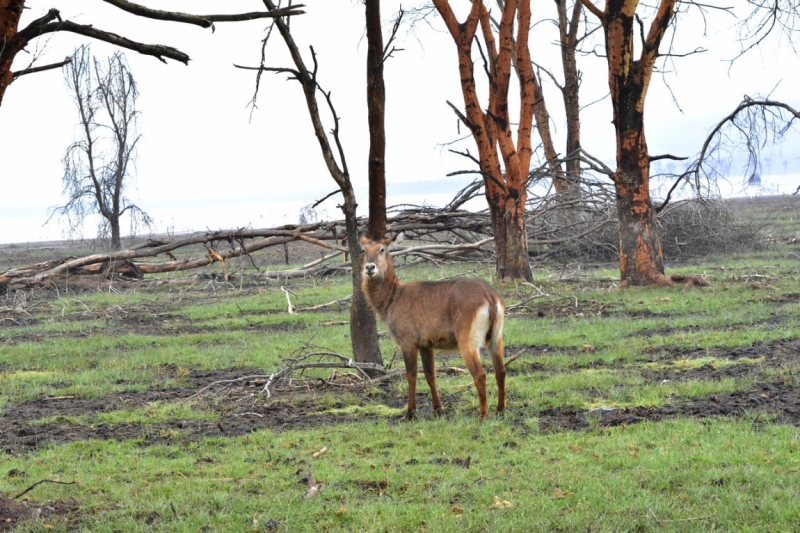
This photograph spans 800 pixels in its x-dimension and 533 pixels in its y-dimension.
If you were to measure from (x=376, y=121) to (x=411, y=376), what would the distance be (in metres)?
3.29

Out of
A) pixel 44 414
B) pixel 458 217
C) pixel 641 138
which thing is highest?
pixel 641 138

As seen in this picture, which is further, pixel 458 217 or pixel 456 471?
pixel 458 217

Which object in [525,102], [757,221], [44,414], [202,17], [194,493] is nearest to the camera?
[202,17]

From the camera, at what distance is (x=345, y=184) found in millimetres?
9875

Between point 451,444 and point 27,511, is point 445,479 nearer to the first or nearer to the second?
point 451,444

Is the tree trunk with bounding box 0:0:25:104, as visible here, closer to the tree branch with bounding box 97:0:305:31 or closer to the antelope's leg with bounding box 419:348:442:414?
the tree branch with bounding box 97:0:305:31

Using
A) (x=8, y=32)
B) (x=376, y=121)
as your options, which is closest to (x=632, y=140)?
(x=376, y=121)

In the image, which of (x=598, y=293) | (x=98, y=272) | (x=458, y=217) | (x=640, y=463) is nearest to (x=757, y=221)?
(x=458, y=217)

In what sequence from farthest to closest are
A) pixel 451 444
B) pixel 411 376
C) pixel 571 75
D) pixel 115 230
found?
pixel 115 230 < pixel 571 75 < pixel 411 376 < pixel 451 444

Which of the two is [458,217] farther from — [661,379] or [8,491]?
[8,491]

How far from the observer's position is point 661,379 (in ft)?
29.6

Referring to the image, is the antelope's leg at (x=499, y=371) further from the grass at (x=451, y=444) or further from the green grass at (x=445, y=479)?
the green grass at (x=445, y=479)

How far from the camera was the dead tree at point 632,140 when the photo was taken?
16.5m

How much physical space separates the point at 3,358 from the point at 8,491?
705 centimetres
